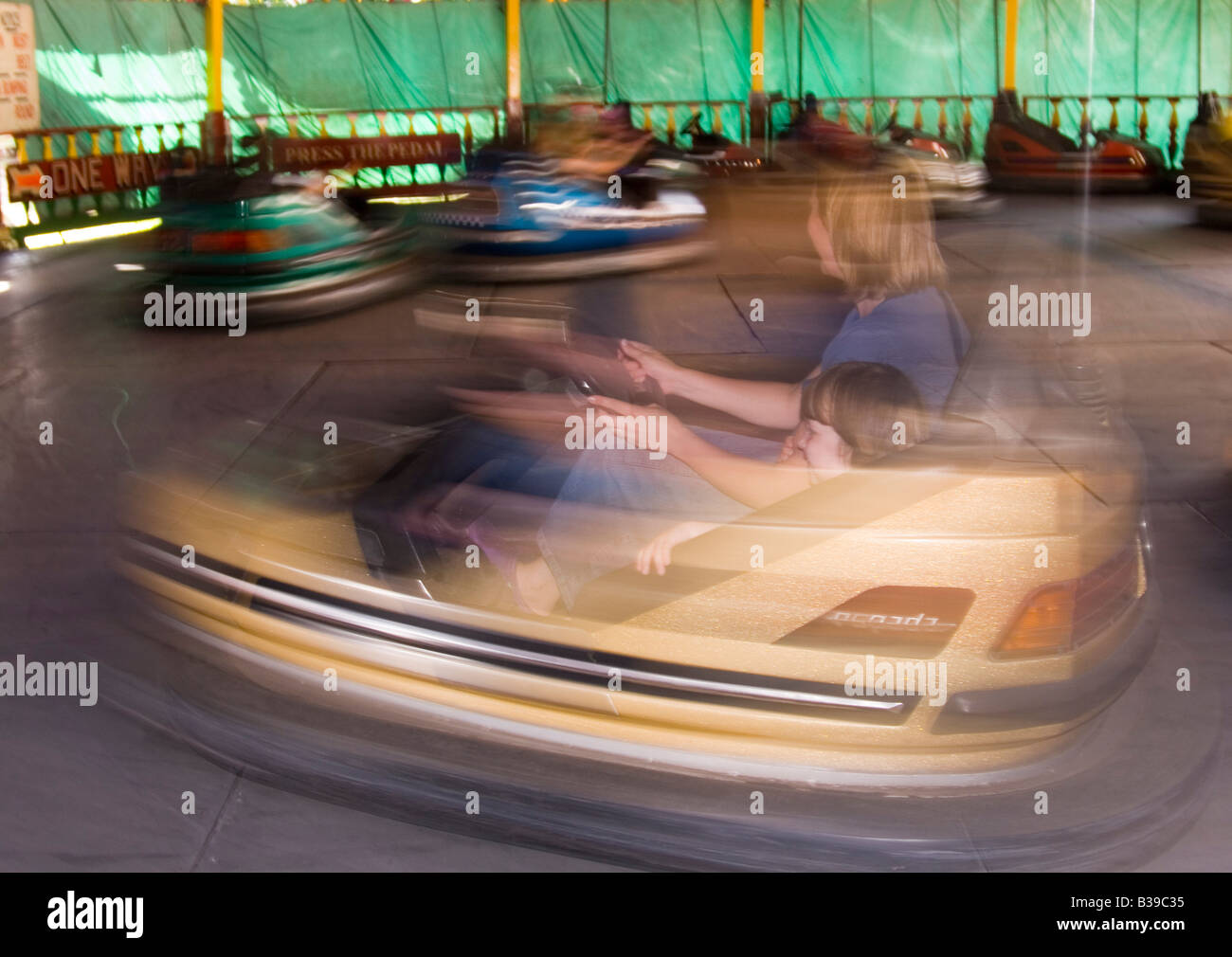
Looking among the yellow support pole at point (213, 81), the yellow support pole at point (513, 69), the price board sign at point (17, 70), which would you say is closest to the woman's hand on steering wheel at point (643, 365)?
the price board sign at point (17, 70)

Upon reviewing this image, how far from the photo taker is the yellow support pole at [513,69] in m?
12.4

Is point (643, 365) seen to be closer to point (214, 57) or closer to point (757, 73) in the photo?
point (214, 57)

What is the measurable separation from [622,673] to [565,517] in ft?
0.85

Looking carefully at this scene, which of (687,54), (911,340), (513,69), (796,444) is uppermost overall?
(687,54)

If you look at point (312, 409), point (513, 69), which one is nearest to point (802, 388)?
point (312, 409)

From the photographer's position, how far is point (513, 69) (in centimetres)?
1263

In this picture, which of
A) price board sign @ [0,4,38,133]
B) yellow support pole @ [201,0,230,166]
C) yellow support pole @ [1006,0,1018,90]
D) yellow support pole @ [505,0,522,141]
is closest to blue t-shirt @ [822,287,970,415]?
price board sign @ [0,4,38,133]

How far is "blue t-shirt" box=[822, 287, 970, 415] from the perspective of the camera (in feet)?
7.07

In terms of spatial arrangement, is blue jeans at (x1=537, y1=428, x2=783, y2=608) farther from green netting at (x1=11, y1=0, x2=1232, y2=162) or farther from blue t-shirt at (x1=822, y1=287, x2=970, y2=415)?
green netting at (x1=11, y1=0, x2=1232, y2=162)

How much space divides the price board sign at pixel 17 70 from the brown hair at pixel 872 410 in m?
8.31

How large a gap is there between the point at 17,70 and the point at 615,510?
27.5 feet

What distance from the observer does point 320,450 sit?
2816 millimetres

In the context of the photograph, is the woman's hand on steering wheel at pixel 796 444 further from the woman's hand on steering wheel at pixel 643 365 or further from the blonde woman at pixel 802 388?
the woman's hand on steering wheel at pixel 643 365
